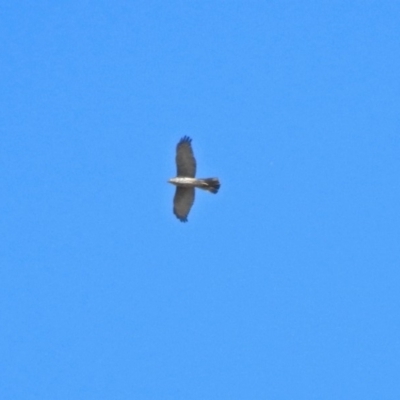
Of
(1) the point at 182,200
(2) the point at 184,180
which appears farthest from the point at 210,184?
(1) the point at 182,200

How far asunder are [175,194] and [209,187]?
5.61ft

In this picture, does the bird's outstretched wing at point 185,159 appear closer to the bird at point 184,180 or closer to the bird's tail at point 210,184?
the bird at point 184,180

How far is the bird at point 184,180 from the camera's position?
3994 cm

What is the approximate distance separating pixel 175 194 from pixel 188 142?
2162mm

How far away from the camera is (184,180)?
131ft

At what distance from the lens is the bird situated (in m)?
39.9

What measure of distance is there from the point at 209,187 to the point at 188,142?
2.13 metres

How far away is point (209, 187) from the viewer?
1545 inches

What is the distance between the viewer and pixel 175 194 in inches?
1585

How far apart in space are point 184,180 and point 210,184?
125 centimetres

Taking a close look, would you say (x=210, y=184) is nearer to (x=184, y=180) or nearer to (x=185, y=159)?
(x=184, y=180)

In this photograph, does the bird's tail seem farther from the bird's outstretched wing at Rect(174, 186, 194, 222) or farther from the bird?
the bird's outstretched wing at Rect(174, 186, 194, 222)

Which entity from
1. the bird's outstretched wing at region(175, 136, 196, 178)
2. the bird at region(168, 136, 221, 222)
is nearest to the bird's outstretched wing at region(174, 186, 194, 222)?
the bird at region(168, 136, 221, 222)

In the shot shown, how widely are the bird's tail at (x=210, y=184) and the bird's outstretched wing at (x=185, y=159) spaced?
0.82 m
